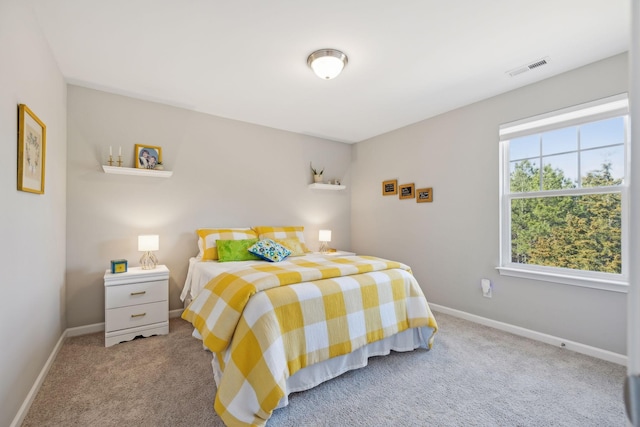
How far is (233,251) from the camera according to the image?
3.24 m

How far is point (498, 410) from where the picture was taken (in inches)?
72.2

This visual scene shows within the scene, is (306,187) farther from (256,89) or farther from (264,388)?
(264,388)

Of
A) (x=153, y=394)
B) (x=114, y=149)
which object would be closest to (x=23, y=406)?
(x=153, y=394)

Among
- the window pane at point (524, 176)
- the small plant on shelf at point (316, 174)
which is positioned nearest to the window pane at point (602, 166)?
the window pane at point (524, 176)

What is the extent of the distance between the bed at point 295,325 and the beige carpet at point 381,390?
141 mm

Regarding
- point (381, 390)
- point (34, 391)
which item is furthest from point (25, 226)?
point (381, 390)

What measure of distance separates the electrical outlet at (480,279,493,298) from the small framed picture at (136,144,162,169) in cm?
375

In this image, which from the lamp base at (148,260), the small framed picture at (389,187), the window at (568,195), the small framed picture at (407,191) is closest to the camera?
the window at (568,195)

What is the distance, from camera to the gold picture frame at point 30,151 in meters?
1.71

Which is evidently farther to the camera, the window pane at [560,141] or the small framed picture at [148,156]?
the small framed picture at [148,156]

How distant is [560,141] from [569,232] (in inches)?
33.6

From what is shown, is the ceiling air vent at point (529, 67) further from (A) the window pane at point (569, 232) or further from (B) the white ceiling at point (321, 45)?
(A) the window pane at point (569, 232)

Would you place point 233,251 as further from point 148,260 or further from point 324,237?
point 324,237

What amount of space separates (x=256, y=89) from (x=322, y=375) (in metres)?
2.64
